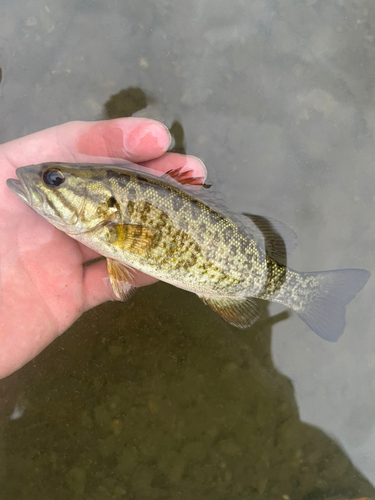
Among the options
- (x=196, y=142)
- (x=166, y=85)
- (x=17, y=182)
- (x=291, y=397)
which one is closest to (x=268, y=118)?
(x=196, y=142)

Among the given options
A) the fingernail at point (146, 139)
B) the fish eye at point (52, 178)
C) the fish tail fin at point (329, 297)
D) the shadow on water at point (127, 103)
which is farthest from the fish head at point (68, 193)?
the fish tail fin at point (329, 297)

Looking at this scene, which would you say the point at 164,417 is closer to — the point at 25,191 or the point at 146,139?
the point at 25,191

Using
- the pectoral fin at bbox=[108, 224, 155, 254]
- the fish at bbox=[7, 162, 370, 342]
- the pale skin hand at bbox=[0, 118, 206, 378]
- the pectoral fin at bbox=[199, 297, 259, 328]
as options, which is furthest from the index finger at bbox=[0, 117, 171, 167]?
the pectoral fin at bbox=[199, 297, 259, 328]

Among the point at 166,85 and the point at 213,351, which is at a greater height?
the point at 166,85

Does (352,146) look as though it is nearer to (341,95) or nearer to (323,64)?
(341,95)

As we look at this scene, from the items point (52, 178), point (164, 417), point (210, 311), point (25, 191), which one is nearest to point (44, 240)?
point (25, 191)

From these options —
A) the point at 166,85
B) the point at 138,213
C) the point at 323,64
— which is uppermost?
the point at 323,64
